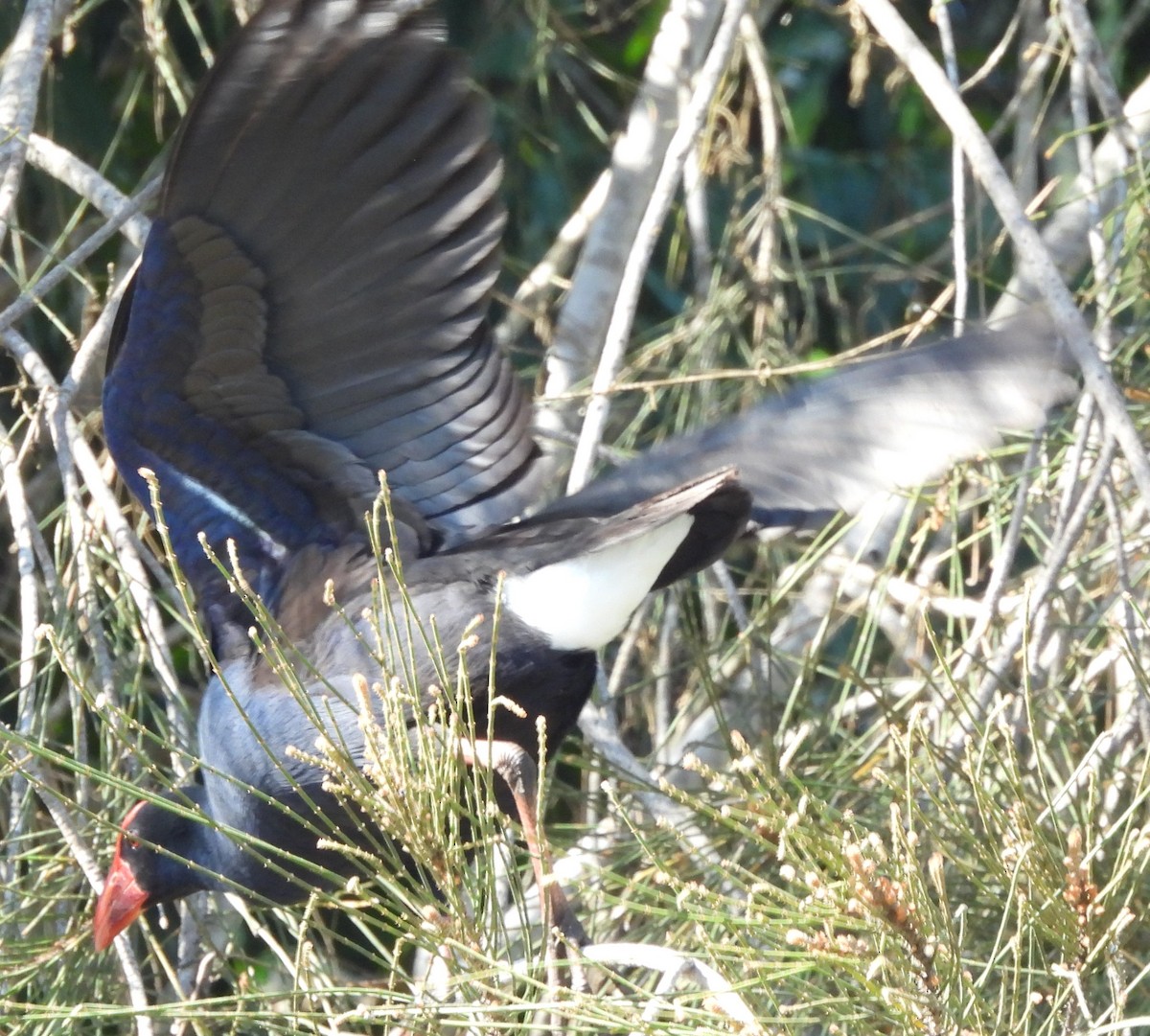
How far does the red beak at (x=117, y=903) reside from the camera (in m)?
1.59

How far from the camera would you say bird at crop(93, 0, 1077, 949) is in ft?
4.66

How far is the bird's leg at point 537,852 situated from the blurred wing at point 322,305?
35 centimetres

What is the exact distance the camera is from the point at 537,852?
1.26 meters

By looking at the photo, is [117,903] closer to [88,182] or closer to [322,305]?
[322,305]

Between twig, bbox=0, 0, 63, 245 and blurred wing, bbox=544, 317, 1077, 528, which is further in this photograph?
twig, bbox=0, 0, 63, 245

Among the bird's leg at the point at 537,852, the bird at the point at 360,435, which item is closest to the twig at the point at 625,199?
the bird at the point at 360,435

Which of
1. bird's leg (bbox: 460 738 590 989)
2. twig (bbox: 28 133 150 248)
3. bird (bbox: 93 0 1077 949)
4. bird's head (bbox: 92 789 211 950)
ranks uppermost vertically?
twig (bbox: 28 133 150 248)

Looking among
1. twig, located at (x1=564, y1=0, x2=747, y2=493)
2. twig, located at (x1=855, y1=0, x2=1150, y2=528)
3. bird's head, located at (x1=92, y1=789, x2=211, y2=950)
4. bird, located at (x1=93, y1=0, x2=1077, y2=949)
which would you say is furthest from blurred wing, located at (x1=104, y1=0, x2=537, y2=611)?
twig, located at (x1=855, y1=0, x2=1150, y2=528)

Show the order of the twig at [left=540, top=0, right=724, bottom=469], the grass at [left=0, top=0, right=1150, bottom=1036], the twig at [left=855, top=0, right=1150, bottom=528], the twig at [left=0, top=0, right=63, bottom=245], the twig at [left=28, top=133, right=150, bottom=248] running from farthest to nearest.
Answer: the twig at [left=540, top=0, right=724, bottom=469]
the twig at [left=28, top=133, right=150, bottom=248]
the twig at [left=0, top=0, right=63, bottom=245]
the twig at [left=855, top=0, right=1150, bottom=528]
the grass at [left=0, top=0, right=1150, bottom=1036]

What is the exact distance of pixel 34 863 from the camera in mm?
1756

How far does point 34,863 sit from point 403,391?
0.65m

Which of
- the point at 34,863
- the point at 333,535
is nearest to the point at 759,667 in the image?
the point at 333,535

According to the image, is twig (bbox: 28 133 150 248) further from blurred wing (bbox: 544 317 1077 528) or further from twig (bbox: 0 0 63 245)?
blurred wing (bbox: 544 317 1077 528)

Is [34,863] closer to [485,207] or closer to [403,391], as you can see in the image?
[403,391]
